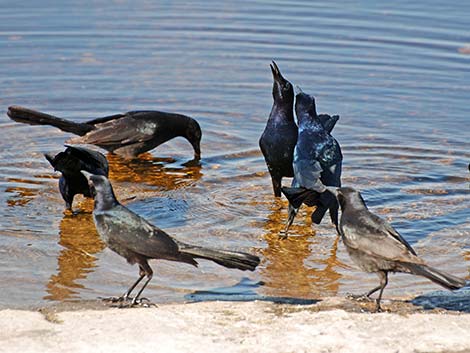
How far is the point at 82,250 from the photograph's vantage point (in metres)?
8.38

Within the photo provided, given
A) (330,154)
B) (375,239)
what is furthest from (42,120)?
(375,239)

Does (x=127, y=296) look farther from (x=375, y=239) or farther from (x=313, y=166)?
(x=313, y=166)

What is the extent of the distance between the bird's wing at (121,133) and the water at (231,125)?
0.27 metres

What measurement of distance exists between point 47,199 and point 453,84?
5.89 meters

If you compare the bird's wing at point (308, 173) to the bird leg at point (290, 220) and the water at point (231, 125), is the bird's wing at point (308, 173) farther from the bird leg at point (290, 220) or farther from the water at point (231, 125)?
the water at point (231, 125)

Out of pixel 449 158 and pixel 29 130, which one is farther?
pixel 29 130

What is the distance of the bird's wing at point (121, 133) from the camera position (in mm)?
11023

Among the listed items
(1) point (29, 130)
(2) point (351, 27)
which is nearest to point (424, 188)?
(1) point (29, 130)

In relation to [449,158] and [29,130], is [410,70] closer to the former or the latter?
[449,158]

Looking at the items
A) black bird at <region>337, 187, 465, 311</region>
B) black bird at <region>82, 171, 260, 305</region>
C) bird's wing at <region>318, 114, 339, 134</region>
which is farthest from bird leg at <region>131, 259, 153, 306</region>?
bird's wing at <region>318, 114, 339, 134</region>

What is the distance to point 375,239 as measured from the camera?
6.71 m

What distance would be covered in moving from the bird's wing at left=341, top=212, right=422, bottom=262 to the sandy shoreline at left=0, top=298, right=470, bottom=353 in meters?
0.35

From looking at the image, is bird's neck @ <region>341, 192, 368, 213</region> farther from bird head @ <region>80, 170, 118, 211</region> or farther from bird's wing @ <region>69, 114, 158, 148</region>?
bird's wing @ <region>69, 114, 158, 148</region>

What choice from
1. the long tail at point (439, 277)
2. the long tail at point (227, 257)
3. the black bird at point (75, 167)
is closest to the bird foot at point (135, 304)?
the long tail at point (227, 257)
